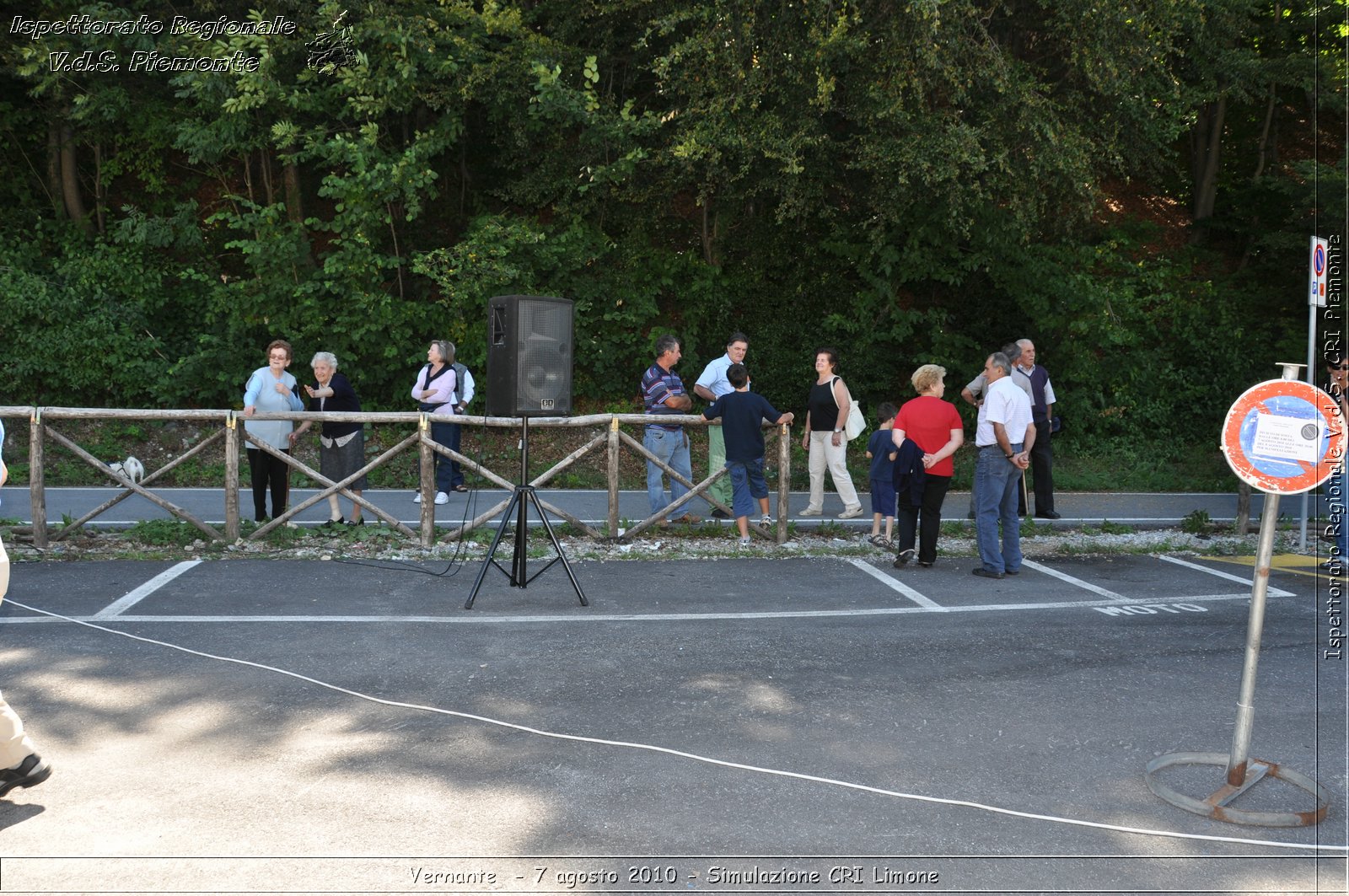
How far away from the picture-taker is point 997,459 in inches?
368

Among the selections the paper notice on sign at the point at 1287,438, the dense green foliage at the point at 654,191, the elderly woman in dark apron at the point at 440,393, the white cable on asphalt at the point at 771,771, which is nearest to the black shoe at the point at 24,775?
the white cable on asphalt at the point at 771,771

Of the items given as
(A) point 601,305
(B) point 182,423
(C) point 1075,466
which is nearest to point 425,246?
(A) point 601,305

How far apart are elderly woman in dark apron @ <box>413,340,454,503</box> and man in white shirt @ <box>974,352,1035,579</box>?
19.5ft

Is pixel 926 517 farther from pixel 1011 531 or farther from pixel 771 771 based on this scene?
pixel 771 771

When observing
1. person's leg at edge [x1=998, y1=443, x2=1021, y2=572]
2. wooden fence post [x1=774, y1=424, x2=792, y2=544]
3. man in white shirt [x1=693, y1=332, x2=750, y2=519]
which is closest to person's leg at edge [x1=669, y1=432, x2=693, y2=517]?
man in white shirt [x1=693, y1=332, x2=750, y2=519]

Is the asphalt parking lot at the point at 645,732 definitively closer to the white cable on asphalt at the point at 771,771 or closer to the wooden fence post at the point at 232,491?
the white cable on asphalt at the point at 771,771

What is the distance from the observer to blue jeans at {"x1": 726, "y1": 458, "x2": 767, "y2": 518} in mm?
10438

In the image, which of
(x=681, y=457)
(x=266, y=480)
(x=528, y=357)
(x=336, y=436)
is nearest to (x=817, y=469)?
(x=681, y=457)

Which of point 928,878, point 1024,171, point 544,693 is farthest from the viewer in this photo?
point 1024,171

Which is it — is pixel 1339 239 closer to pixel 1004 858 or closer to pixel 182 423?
pixel 1004 858

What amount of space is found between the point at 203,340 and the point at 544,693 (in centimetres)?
1275

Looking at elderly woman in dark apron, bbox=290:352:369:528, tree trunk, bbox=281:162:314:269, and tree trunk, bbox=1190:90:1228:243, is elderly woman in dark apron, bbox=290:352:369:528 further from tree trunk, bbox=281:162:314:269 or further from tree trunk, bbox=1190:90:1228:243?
tree trunk, bbox=1190:90:1228:243

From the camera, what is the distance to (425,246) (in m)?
18.6

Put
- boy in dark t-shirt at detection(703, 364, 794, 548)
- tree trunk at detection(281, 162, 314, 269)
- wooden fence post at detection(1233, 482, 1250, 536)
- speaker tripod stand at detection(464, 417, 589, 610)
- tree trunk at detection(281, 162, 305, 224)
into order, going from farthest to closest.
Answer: tree trunk at detection(281, 162, 305, 224)
tree trunk at detection(281, 162, 314, 269)
wooden fence post at detection(1233, 482, 1250, 536)
boy in dark t-shirt at detection(703, 364, 794, 548)
speaker tripod stand at detection(464, 417, 589, 610)
